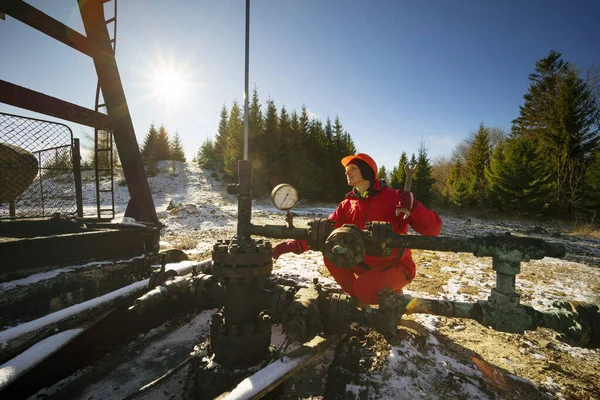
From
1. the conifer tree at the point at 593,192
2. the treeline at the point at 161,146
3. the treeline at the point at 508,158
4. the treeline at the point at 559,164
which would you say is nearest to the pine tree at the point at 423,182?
the treeline at the point at 508,158

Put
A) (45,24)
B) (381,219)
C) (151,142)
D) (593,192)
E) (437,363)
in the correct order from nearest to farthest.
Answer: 1. (437,363)
2. (381,219)
3. (45,24)
4. (593,192)
5. (151,142)

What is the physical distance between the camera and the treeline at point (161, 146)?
1336 inches

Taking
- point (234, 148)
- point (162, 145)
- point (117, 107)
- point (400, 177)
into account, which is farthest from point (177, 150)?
point (117, 107)

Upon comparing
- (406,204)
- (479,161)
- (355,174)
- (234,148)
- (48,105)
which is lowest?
(406,204)

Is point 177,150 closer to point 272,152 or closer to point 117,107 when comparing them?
point 272,152

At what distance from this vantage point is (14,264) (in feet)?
7.28

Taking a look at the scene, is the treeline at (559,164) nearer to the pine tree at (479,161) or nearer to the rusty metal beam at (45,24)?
the pine tree at (479,161)

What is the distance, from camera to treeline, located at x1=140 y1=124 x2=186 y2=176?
33.9m

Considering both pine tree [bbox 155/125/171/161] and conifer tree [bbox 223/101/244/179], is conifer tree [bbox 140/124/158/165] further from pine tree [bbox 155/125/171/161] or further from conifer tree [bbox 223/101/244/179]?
conifer tree [bbox 223/101/244/179]

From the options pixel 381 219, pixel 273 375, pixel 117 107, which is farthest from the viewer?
pixel 117 107

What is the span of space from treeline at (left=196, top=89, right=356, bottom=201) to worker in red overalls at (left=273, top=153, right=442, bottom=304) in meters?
18.4

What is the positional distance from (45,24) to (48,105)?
3.01ft

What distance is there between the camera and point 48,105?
281 centimetres

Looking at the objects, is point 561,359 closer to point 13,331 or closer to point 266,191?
point 13,331
